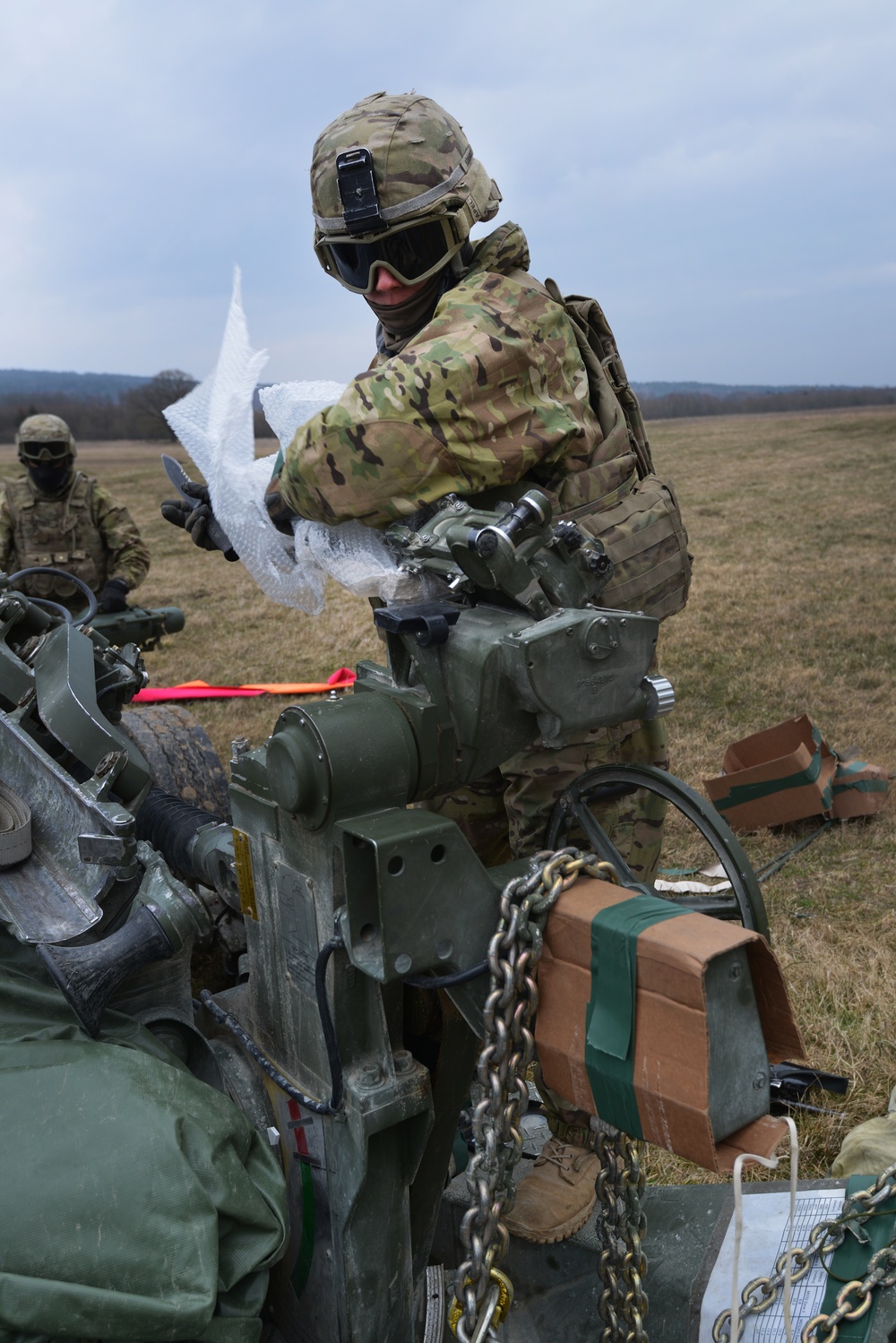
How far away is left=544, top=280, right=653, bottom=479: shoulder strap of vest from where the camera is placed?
9.87ft

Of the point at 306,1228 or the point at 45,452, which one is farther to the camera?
the point at 45,452

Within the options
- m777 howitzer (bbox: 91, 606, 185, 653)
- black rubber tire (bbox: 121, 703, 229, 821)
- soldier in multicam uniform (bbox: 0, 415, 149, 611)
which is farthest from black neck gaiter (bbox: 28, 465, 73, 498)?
black rubber tire (bbox: 121, 703, 229, 821)

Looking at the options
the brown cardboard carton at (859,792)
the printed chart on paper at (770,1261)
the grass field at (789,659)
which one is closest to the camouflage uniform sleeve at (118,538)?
the grass field at (789,659)

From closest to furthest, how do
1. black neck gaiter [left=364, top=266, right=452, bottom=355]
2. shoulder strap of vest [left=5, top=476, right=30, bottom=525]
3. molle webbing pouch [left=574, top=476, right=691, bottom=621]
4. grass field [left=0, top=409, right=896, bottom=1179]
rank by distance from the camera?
molle webbing pouch [left=574, top=476, right=691, bottom=621] → black neck gaiter [left=364, top=266, right=452, bottom=355] → grass field [left=0, top=409, right=896, bottom=1179] → shoulder strap of vest [left=5, top=476, right=30, bottom=525]

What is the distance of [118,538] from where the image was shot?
28.7 feet

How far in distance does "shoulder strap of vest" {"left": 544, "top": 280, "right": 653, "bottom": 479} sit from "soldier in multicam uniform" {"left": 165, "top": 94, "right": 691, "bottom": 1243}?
0.09 ft

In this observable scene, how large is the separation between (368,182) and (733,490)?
16.4 m

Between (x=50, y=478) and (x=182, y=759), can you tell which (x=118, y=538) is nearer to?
(x=50, y=478)

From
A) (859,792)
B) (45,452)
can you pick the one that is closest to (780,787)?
(859,792)

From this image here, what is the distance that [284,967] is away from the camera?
7.22ft

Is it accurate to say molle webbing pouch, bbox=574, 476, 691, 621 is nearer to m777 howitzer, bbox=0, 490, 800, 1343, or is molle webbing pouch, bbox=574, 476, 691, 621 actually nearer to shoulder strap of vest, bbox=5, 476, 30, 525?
m777 howitzer, bbox=0, 490, 800, 1343

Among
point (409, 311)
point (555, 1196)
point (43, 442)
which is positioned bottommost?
point (555, 1196)

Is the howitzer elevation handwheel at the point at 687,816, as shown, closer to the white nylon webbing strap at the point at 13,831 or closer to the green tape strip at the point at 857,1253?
the green tape strip at the point at 857,1253

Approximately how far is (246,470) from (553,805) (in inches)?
45.5
